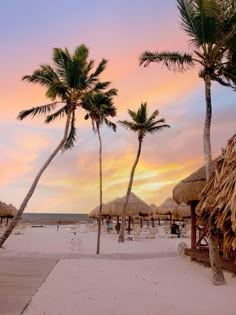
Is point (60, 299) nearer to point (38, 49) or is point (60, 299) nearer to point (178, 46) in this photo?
point (178, 46)

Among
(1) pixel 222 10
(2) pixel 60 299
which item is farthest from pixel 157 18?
(2) pixel 60 299

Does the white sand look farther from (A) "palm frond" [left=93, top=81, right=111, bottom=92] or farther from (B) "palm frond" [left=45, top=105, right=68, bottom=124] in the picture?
(A) "palm frond" [left=93, top=81, right=111, bottom=92]

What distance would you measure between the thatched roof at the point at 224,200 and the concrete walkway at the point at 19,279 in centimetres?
325

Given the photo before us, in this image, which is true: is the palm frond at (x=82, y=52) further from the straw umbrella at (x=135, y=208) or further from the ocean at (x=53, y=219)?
the ocean at (x=53, y=219)

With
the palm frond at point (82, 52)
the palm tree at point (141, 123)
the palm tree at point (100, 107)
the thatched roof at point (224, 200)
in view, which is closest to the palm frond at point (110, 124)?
the palm tree at point (100, 107)

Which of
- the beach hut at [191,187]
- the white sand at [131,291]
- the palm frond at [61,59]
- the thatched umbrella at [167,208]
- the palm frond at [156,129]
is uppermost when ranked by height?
the palm frond at [61,59]

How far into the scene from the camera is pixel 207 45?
9672 mm

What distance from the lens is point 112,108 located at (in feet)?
53.8

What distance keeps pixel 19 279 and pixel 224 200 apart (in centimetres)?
587

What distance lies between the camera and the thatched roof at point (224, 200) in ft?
12.7

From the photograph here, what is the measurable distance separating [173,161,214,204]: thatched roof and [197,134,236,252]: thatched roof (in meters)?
5.71

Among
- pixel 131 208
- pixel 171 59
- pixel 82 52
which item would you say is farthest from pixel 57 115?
pixel 131 208

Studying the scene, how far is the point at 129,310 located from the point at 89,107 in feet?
35.5

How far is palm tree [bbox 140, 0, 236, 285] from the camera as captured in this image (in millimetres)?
9336
